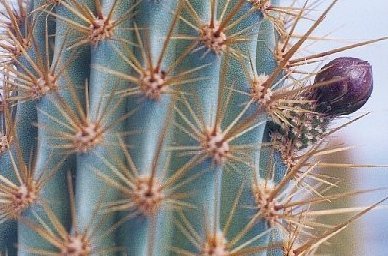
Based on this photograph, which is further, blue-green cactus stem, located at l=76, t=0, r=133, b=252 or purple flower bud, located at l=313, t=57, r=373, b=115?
purple flower bud, located at l=313, t=57, r=373, b=115

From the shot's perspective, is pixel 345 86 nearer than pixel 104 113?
No

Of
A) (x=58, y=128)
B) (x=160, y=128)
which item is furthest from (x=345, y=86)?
(x=58, y=128)

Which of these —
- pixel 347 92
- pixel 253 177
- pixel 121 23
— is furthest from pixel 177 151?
pixel 347 92

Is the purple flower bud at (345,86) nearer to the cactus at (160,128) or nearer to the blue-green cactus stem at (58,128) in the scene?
the cactus at (160,128)

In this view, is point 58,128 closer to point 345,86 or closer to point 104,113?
point 104,113

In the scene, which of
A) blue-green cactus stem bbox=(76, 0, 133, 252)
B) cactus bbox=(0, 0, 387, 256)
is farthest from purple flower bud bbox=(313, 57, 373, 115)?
blue-green cactus stem bbox=(76, 0, 133, 252)

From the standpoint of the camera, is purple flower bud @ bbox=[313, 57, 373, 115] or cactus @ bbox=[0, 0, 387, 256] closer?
cactus @ bbox=[0, 0, 387, 256]

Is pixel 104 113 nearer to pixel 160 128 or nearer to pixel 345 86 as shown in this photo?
pixel 160 128

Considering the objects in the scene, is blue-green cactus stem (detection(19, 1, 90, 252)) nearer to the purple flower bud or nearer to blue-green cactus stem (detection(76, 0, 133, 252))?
blue-green cactus stem (detection(76, 0, 133, 252))
